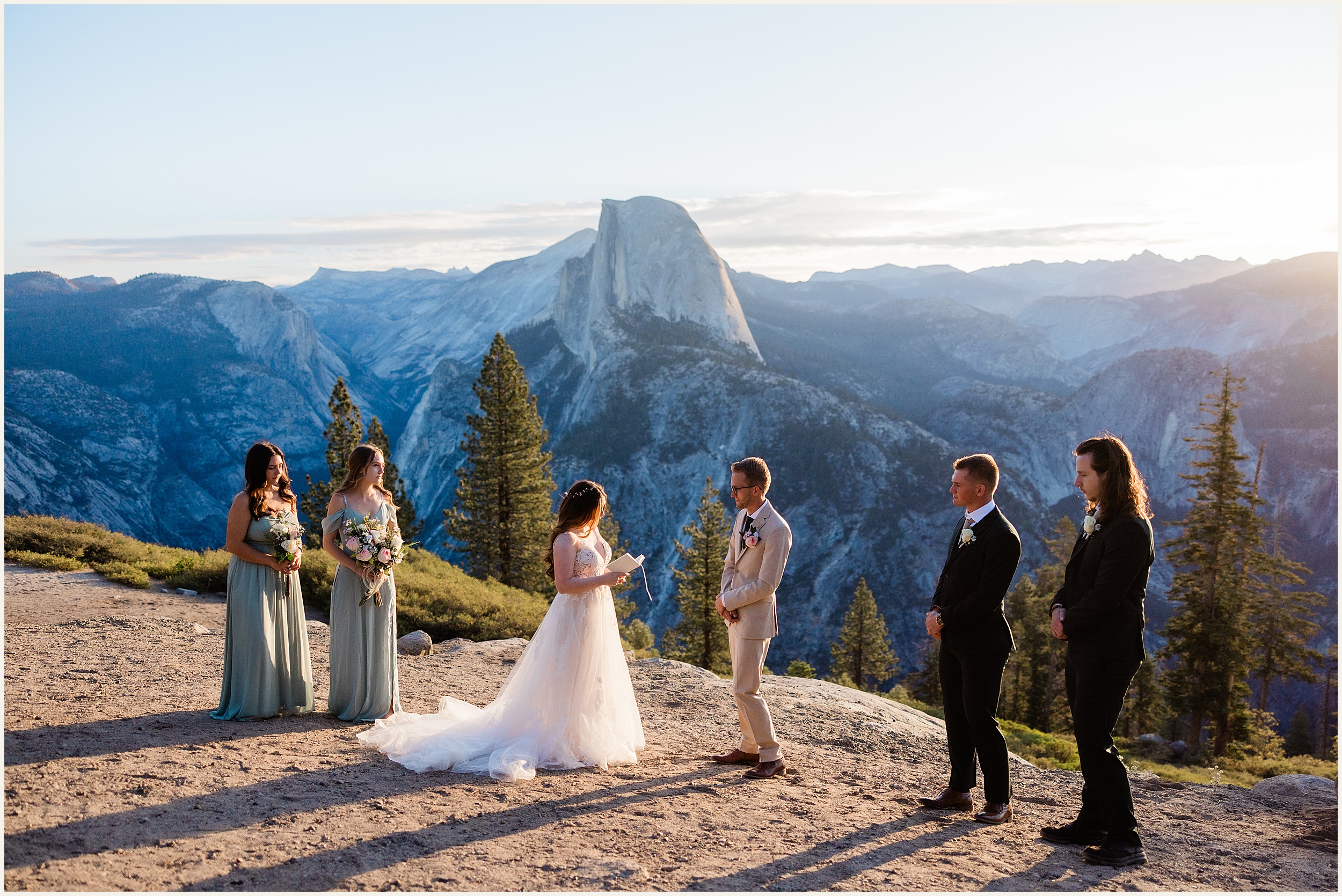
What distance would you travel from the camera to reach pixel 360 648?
8352 mm

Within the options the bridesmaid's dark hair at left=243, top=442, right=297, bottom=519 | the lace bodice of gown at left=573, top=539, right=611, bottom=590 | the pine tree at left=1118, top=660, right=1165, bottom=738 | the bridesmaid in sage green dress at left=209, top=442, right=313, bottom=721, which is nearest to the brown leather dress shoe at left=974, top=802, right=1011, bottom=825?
the lace bodice of gown at left=573, top=539, right=611, bottom=590

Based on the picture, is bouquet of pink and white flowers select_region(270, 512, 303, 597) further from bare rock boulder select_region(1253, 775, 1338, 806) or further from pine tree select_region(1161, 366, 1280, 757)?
pine tree select_region(1161, 366, 1280, 757)

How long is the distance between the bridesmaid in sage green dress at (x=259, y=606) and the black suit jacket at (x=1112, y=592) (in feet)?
23.0

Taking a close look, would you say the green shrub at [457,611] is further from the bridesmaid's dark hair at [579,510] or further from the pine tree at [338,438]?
the pine tree at [338,438]

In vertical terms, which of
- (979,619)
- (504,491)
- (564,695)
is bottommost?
(504,491)

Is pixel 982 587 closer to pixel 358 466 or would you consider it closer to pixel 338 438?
pixel 358 466

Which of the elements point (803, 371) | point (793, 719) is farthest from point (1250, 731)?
point (803, 371)

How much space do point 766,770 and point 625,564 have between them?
7.91 feet

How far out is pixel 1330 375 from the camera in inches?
4990

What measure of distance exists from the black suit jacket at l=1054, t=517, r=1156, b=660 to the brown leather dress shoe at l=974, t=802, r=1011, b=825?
5.37 ft

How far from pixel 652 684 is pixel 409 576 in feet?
29.3

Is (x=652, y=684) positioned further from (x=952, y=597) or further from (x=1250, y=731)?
(x=1250, y=731)

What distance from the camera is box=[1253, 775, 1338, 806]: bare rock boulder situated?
877cm

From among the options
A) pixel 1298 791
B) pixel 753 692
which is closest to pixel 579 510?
pixel 753 692
